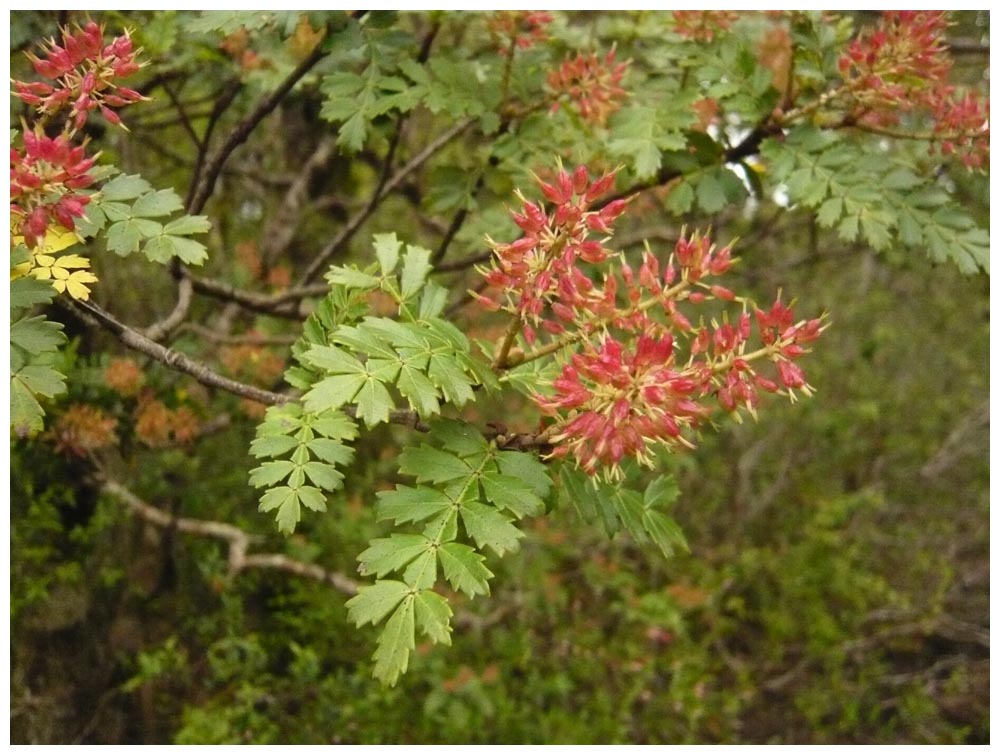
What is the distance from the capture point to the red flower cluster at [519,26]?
2.46 meters

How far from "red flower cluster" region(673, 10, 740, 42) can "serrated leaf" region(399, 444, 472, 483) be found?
172 cm

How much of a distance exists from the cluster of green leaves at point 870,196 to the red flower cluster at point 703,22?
432 mm

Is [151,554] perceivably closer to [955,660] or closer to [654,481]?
[654,481]

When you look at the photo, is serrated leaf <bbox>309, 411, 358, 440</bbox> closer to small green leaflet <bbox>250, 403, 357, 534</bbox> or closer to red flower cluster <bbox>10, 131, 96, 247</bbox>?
small green leaflet <bbox>250, 403, 357, 534</bbox>

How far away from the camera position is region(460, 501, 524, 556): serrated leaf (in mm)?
1564

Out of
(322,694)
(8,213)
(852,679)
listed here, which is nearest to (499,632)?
(322,694)

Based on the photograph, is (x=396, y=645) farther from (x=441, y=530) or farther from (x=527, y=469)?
(x=527, y=469)

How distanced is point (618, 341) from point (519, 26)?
51.9 inches

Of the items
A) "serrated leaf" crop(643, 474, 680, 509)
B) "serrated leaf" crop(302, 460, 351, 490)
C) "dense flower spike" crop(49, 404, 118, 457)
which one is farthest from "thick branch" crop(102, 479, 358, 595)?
"serrated leaf" crop(302, 460, 351, 490)

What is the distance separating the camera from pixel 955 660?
518cm

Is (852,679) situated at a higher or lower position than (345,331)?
lower

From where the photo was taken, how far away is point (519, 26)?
2490 mm

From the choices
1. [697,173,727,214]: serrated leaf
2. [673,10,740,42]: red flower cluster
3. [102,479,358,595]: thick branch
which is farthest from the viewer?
[102,479,358,595]: thick branch

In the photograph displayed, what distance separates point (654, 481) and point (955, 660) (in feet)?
14.1
